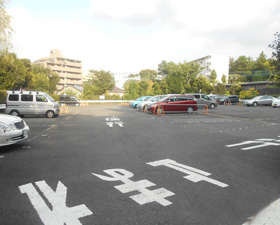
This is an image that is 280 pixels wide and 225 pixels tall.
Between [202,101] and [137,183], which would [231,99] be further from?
[137,183]

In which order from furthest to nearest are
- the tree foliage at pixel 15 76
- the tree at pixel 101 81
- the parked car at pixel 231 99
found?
the tree at pixel 101 81, the parked car at pixel 231 99, the tree foliage at pixel 15 76

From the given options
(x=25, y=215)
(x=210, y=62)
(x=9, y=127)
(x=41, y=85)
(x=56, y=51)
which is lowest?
(x=25, y=215)

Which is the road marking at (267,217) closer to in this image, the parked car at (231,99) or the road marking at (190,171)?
the road marking at (190,171)

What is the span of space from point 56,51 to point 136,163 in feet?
337

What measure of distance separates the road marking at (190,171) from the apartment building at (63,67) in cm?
9065

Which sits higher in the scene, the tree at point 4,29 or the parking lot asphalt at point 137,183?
the tree at point 4,29

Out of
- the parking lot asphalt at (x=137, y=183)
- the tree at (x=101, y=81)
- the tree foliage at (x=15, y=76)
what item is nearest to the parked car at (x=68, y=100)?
the tree foliage at (x=15, y=76)

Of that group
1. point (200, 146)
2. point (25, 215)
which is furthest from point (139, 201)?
point (200, 146)

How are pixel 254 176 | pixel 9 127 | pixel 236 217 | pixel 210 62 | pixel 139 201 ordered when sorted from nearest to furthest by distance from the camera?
pixel 236 217 → pixel 139 201 → pixel 254 176 → pixel 9 127 → pixel 210 62

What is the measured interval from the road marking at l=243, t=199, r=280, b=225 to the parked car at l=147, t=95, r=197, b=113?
51.1 feet

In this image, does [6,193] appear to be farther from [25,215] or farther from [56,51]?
[56,51]

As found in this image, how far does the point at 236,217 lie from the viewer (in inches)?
113

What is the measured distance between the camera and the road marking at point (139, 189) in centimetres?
332

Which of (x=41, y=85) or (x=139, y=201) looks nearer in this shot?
(x=139, y=201)
